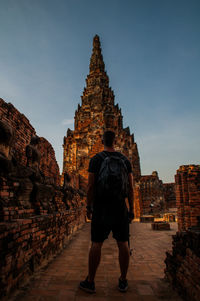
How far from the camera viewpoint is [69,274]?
262 centimetres

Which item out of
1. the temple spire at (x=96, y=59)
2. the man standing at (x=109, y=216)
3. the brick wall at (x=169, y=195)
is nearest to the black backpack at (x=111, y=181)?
the man standing at (x=109, y=216)

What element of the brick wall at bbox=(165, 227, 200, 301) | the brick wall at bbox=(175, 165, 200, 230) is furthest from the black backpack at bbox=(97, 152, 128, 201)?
the brick wall at bbox=(175, 165, 200, 230)

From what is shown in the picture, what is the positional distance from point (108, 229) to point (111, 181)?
562 millimetres

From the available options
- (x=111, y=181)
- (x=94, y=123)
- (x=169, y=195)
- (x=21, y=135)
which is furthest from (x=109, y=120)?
(x=111, y=181)

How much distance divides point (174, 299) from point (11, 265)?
1780mm

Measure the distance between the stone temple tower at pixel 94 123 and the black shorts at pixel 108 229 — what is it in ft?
80.7

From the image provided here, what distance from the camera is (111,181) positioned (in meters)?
2.07

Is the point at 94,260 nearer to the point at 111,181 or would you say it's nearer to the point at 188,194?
the point at 111,181

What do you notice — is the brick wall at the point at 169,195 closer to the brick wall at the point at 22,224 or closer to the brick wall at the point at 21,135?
the brick wall at the point at 21,135

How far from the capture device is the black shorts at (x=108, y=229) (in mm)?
2065

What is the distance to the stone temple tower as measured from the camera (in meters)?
31.2

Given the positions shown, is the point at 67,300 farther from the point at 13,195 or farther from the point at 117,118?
the point at 117,118

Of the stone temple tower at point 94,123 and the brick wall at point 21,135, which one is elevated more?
the stone temple tower at point 94,123

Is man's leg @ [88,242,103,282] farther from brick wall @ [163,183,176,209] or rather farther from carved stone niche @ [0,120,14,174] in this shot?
brick wall @ [163,183,176,209]
